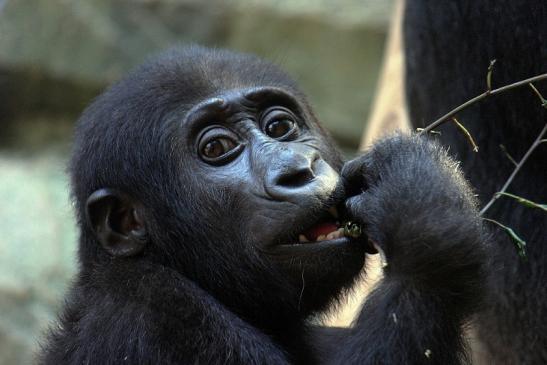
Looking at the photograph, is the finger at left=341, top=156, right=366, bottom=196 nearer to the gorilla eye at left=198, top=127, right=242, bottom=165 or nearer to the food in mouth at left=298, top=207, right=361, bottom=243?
the food in mouth at left=298, top=207, right=361, bottom=243

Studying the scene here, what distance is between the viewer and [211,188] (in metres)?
3.47

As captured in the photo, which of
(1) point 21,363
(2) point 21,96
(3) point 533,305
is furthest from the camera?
(2) point 21,96

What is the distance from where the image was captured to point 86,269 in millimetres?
3674

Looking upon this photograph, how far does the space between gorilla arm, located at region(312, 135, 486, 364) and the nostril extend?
204 millimetres

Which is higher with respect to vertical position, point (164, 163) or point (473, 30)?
point (164, 163)

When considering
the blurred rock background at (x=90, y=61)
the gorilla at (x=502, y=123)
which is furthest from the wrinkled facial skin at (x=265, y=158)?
the blurred rock background at (x=90, y=61)

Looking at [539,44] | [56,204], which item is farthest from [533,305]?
[56,204]

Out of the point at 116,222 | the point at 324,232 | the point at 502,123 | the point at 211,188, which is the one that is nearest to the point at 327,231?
the point at 324,232

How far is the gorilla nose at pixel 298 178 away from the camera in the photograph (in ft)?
10.3

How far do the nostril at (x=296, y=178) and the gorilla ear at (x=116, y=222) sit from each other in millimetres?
643

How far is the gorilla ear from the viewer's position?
3.55 meters

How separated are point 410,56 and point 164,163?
156cm

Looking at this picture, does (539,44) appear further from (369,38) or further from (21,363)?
(369,38)

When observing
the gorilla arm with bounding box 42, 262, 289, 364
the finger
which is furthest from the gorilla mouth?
the gorilla arm with bounding box 42, 262, 289, 364
